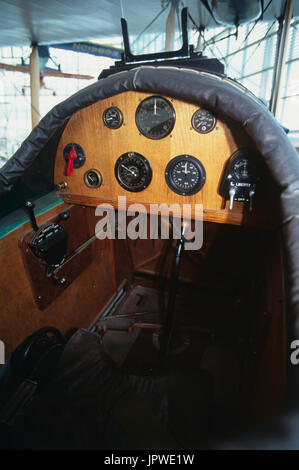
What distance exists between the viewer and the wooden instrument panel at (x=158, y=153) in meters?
1.59

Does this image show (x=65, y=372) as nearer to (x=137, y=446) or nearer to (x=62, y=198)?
(x=137, y=446)

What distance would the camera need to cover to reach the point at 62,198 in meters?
2.10

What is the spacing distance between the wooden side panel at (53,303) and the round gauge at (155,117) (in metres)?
0.94

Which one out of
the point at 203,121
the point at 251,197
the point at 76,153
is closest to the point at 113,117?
the point at 76,153

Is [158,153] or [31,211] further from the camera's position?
[158,153]

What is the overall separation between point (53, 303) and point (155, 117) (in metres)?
1.58

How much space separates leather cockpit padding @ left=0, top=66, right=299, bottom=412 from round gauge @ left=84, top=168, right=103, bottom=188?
460 millimetres

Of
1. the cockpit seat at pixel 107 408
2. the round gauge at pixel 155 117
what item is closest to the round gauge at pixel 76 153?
the round gauge at pixel 155 117

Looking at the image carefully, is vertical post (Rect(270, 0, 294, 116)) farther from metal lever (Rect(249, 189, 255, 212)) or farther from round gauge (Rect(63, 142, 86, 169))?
round gauge (Rect(63, 142, 86, 169))

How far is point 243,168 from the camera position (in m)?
1.57

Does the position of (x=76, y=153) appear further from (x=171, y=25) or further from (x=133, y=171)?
(x=171, y=25)

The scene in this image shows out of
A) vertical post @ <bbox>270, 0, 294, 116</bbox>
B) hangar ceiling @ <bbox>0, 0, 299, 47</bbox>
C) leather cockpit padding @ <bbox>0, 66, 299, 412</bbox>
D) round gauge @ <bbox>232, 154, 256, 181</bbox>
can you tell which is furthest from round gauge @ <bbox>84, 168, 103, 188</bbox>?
hangar ceiling @ <bbox>0, 0, 299, 47</bbox>

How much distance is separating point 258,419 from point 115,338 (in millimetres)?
1954

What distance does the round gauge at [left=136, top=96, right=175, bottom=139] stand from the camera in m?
1.62
